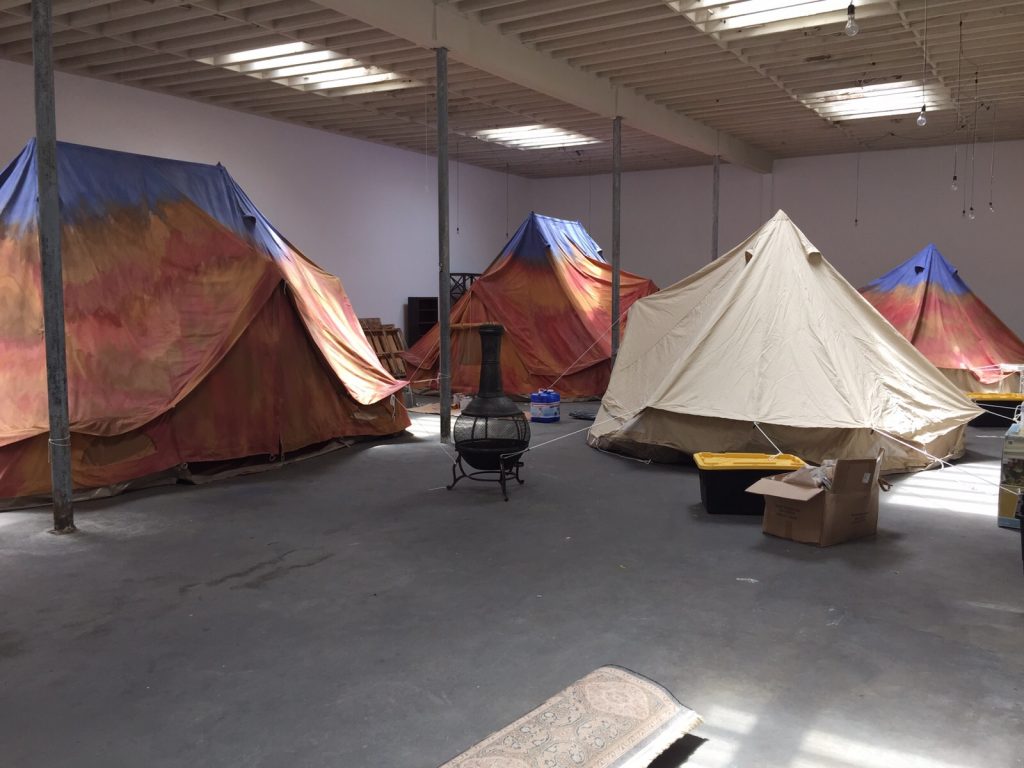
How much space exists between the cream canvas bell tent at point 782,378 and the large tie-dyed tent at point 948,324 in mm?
3037

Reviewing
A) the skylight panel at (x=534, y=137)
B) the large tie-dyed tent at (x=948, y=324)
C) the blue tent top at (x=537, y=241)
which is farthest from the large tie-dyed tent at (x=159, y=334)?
the large tie-dyed tent at (x=948, y=324)

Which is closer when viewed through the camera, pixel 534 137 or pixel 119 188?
pixel 119 188

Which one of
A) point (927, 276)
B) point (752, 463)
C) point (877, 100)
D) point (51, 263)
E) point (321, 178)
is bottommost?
point (752, 463)

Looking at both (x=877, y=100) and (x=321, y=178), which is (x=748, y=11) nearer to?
(x=877, y=100)

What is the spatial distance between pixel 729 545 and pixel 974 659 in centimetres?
152

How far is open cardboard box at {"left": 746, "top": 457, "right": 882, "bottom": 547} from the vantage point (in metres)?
4.43

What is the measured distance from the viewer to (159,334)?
19.7 feet

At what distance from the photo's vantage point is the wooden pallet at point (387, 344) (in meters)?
11.0

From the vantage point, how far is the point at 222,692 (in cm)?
286

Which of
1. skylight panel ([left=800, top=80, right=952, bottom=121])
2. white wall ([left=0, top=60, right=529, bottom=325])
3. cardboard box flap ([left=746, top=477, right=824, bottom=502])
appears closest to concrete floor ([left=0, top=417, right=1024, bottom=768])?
cardboard box flap ([left=746, top=477, right=824, bottom=502])

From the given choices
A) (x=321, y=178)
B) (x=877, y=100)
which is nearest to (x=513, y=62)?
(x=321, y=178)

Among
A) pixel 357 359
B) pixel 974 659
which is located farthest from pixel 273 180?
pixel 974 659

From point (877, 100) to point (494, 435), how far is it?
7299 mm

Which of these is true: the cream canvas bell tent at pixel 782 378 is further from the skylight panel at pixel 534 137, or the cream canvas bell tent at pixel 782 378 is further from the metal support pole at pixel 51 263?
the skylight panel at pixel 534 137
